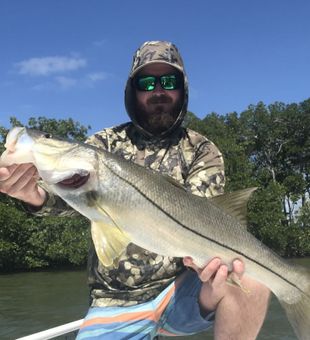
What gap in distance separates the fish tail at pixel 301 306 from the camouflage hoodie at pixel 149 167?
86cm

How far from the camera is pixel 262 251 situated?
3164 millimetres

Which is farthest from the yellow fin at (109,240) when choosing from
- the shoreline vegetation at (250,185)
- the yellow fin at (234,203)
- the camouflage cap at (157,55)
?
the shoreline vegetation at (250,185)

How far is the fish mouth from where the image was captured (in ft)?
9.35

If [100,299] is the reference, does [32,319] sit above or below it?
below

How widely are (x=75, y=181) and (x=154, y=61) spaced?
168cm

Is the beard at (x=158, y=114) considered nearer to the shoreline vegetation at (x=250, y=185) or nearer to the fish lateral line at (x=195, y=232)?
the fish lateral line at (x=195, y=232)

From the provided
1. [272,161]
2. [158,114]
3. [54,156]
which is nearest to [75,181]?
[54,156]

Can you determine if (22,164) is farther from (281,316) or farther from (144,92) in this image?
(281,316)

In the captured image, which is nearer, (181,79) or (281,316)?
(181,79)

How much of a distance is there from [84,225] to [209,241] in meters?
27.9

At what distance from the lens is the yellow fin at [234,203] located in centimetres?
327

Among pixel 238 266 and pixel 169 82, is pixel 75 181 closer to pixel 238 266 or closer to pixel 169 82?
pixel 238 266

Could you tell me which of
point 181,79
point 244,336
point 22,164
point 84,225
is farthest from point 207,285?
point 84,225

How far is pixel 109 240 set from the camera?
2.96 metres
